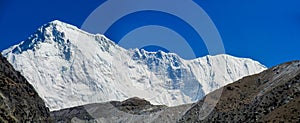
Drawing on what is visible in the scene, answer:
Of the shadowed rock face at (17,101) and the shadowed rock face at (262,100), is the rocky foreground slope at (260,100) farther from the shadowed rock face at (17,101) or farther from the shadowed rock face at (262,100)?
the shadowed rock face at (17,101)

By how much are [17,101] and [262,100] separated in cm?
5246

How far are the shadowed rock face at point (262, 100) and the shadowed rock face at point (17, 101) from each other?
44650 millimetres

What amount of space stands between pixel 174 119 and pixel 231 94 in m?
51.4

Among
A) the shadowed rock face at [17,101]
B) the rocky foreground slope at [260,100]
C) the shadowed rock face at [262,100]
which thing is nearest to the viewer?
the shadowed rock face at [17,101]

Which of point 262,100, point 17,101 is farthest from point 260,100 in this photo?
point 17,101

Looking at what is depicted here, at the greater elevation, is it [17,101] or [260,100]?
[260,100]

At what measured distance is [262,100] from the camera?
346 feet

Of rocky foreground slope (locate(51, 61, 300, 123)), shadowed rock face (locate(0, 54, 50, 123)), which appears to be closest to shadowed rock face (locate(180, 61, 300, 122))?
rocky foreground slope (locate(51, 61, 300, 123))

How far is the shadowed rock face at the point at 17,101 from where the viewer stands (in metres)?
84.4

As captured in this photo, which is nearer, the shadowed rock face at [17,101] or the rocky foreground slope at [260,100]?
the shadowed rock face at [17,101]

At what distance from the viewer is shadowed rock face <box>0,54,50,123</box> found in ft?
277

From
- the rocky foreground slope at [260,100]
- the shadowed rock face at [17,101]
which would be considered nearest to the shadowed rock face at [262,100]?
the rocky foreground slope at [260,100]

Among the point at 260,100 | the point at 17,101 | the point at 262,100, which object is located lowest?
the point at 17,101

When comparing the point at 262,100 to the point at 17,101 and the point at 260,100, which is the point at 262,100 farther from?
the point at 17,101
